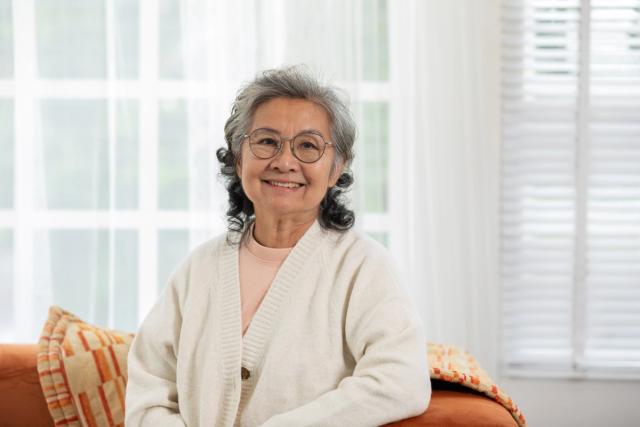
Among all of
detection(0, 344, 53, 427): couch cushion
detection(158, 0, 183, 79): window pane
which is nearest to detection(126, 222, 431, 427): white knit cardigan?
detection(0, 344, 53, 427): couch cushion

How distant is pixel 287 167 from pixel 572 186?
1.70 meters

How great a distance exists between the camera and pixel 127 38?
11.0 ft

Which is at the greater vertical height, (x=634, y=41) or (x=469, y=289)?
(x=634, y=41)

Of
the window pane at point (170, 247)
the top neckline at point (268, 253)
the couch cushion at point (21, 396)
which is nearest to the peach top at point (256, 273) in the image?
the top neckline at point (268, 253)

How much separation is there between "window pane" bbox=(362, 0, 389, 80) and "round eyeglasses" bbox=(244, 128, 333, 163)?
4.49 feet

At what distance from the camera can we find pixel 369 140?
3.28 m

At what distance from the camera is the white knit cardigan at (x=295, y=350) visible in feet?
6.05

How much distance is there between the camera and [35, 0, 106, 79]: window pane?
11.0 feet

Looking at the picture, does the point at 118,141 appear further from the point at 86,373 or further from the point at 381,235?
the point at 86,373

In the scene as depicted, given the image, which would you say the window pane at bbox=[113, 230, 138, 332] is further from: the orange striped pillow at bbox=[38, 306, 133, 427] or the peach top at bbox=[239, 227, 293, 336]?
the peach top at bbox=[239, 227, 293, 336]

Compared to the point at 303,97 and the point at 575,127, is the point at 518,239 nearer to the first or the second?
the point at 575,127

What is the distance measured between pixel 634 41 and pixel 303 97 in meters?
1.80

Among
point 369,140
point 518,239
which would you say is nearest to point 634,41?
point 518,239

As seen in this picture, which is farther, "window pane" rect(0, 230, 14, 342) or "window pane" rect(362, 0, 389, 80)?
"window pane" rect(0, 230, 14, 342)
